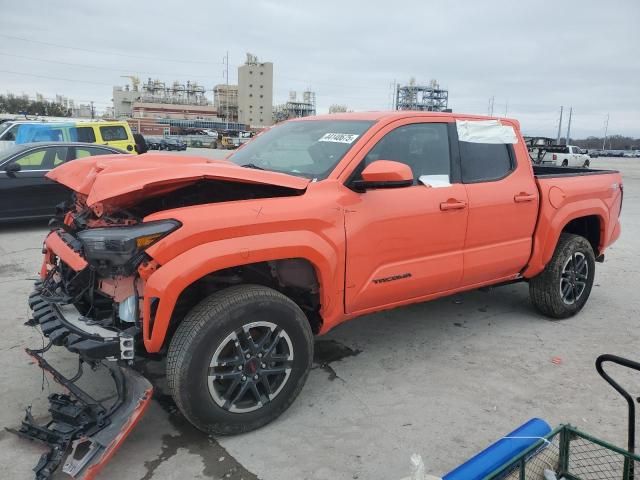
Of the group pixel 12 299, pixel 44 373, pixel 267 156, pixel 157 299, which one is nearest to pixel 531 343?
pixel 267 156

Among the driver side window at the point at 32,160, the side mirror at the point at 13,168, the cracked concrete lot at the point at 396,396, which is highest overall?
the driver side window at the point at 32,160

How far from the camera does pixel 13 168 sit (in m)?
8.41

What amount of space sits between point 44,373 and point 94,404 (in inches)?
44.2

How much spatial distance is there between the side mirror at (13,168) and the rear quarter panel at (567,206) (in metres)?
7.83

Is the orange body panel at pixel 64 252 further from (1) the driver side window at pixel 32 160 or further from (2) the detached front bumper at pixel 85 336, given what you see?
(1) the driver side window at pixel 32 160

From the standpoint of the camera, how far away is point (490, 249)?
421 cm

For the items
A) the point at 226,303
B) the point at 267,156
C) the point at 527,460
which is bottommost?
the point at 527,460

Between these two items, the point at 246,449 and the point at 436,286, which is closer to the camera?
the point at 246,449

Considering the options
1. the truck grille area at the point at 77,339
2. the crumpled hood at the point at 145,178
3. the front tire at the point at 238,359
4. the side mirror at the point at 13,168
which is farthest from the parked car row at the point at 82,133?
the front tire at the point at 238,359

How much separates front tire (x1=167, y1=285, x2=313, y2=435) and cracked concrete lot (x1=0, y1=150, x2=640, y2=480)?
6.9 inches

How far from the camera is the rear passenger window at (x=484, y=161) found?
13.6 ft

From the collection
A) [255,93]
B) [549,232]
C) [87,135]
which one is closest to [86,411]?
[549,232]

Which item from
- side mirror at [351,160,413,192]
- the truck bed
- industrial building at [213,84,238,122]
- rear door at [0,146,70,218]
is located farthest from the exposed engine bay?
industrial building at [213,84,238,122]

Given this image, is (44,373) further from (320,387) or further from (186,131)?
(186,131)
